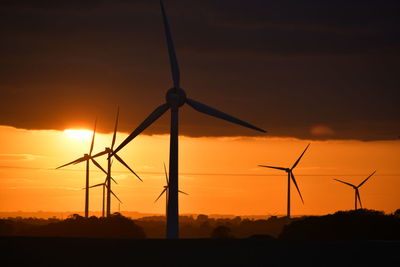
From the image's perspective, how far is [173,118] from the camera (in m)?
131

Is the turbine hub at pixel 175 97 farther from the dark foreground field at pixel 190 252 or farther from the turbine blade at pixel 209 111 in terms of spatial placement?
the dark foreground field at pixel 190 252

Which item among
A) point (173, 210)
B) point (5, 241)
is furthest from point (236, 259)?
point (173, 210)

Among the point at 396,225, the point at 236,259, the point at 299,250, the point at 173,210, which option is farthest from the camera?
the point at 396,225

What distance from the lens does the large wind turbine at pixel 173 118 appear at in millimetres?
124750

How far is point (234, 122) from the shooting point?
129125 mm

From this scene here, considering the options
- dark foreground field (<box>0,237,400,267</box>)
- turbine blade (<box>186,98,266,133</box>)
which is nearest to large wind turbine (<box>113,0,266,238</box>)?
turbine blade (<box>186,98,266,133</box>)

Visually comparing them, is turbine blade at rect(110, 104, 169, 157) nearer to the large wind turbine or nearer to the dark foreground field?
the large wind turbine

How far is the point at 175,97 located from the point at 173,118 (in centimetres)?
406

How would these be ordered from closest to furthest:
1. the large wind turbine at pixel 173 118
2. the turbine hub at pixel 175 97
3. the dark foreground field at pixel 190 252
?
the dark foreground field at pixel 190 252 → the large wind turbine at pixel 173 118 → the turbine hub at pixel 175 97

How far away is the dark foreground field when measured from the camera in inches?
3135

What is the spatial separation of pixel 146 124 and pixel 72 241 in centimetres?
4940

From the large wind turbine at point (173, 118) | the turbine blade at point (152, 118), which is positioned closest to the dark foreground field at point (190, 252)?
the large wind turbine at point (173, 118)

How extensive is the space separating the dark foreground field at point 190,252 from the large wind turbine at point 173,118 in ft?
113

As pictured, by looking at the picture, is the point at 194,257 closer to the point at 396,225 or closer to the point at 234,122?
the point at 234,122
